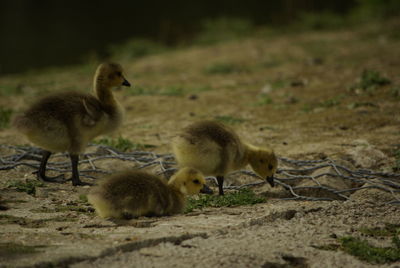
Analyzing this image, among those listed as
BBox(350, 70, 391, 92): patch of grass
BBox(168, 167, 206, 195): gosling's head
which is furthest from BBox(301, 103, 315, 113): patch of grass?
BBox(168, 167, 206, 195): gosling's head

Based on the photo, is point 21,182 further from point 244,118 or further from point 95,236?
point 244,118

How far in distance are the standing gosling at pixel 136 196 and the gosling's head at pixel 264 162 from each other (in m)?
1.00

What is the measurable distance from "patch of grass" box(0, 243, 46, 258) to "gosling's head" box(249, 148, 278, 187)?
254 cm

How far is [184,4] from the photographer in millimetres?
34312

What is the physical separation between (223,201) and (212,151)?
48 cm

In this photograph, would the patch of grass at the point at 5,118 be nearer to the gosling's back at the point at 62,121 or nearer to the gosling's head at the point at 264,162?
the gosling's back at the point at 62,121

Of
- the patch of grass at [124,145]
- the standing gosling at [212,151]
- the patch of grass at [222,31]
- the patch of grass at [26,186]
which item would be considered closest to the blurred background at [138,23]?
the patch of grass at [222,31]

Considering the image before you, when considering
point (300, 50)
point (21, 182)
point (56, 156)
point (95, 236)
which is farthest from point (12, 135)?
point (300, 50)

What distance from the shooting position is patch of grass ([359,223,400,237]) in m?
4.51

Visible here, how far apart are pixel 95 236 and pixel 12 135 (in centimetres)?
438

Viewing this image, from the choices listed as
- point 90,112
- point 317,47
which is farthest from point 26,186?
point 317,47

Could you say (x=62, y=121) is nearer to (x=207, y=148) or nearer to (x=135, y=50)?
(x=207, y=148)

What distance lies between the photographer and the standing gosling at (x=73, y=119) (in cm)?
564

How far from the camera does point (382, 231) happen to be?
15.0ft
